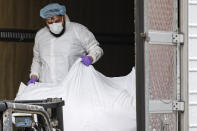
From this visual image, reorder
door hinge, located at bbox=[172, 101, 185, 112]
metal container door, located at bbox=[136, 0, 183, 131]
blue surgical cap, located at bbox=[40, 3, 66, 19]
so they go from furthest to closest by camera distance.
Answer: blue surgical cap, located at bbox=[40, 3, 66, 19]
door hinge, located at bbox=[172, 101, 185, 112]
metal container door, located at bbox=[136, 0, 183, 131]

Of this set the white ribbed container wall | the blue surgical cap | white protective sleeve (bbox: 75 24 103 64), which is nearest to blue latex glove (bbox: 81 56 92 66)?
white protective sleeve (bbox: 75 24 103 64)

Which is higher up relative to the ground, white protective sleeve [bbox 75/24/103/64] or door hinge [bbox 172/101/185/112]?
white protective sleeve [bbox 75/24/103/64]

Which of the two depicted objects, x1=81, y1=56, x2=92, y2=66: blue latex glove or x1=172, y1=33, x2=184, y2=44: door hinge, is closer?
x1=172, y1=33, x2=184, y2=44: door hinge

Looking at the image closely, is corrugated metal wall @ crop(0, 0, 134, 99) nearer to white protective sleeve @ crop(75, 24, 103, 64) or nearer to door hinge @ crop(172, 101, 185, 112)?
white protective sleeve @ crop(75, 24, 103, 64)

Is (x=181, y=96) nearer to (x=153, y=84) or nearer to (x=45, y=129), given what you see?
(x=153, y=84)

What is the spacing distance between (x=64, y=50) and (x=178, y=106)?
219 cm

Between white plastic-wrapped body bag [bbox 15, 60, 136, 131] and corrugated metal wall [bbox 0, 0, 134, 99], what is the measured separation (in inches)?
96.1

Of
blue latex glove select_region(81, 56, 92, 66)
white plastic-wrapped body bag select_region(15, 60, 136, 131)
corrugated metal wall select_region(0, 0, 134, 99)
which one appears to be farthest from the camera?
corrugated metal wall select_region(0, 0, 134, 99)

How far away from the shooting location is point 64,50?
6.45 meters

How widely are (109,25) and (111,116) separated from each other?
4.04 metres

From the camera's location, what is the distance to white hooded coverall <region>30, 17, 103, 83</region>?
6434 mm

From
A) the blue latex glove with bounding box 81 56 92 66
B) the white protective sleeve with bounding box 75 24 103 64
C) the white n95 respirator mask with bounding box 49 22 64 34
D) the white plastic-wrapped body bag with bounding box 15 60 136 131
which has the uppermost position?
the white n95 respirator mask with bounding box 49 22 64 34

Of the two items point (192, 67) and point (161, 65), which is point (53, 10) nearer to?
point (161, 65)

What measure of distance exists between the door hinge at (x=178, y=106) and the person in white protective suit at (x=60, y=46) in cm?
187
